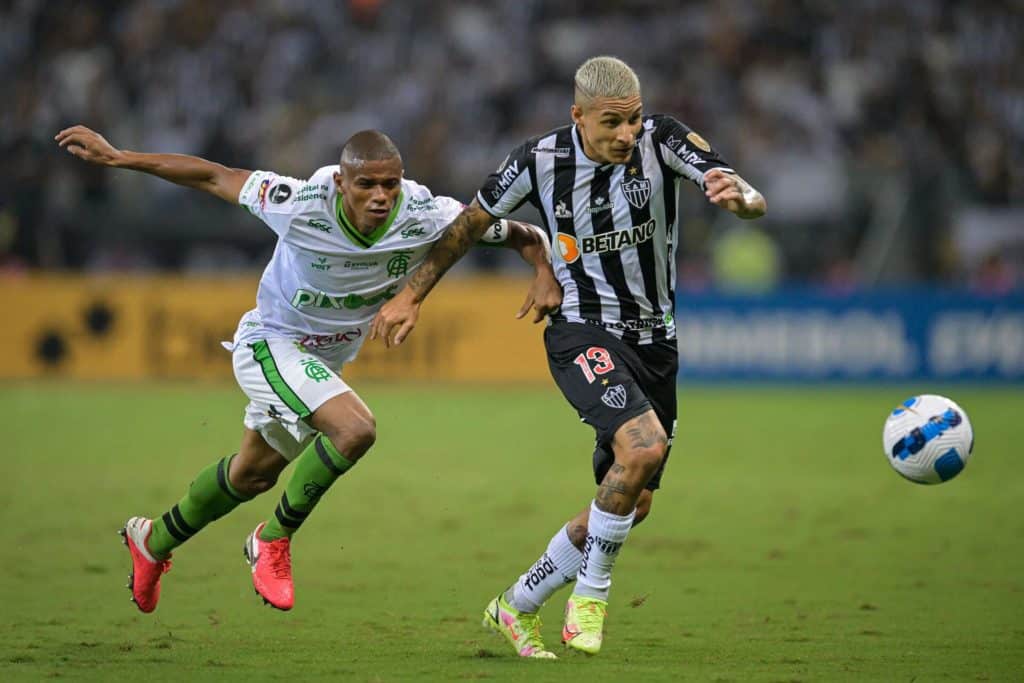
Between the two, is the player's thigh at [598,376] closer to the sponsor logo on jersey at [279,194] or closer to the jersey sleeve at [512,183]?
the jersey sleeve at [512,183]

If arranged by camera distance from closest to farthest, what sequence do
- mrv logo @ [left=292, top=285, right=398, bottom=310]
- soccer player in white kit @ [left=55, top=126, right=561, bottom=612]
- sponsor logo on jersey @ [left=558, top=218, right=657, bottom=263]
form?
sponsor logo on jersey @ [left=558, top=218, right=657, bottom=263] < soccer player in white kit @ [left=55, top=126, right=561, bottom=612] < mrv logo @ [left=292, top=285, right=398, bottom=310]

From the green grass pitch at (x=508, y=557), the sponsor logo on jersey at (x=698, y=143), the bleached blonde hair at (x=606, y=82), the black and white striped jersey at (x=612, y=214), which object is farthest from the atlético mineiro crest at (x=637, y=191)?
the green grass pitch at (x=508, y=557)

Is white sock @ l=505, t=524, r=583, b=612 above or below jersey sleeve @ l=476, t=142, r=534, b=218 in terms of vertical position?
below

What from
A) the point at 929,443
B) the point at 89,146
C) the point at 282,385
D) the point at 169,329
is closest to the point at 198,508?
the point at 282,385

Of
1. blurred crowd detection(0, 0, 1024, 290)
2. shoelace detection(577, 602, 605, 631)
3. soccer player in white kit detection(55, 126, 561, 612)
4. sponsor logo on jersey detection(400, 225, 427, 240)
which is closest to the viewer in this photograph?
shoelace detection(577, 602, 605, 631)

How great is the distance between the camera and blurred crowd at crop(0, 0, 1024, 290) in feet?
69.7

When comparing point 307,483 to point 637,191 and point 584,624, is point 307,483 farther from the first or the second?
point 637,191

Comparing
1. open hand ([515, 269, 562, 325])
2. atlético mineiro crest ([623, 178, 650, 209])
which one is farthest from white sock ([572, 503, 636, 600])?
atlético mineiro crest ([623, 178, 650, 209])

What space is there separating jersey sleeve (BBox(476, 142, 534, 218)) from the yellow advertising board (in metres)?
13.2

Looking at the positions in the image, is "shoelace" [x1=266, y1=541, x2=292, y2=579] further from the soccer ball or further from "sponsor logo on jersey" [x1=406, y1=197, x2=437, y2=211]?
the soccer ball

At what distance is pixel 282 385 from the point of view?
7152 millimetres

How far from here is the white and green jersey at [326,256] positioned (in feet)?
23.6

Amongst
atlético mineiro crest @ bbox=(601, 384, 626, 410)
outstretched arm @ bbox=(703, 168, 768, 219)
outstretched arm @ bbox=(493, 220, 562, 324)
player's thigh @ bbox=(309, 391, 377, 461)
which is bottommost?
player's thigh @ bbox=(309, 391, 377, 461)

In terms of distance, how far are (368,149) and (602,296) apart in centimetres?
129
